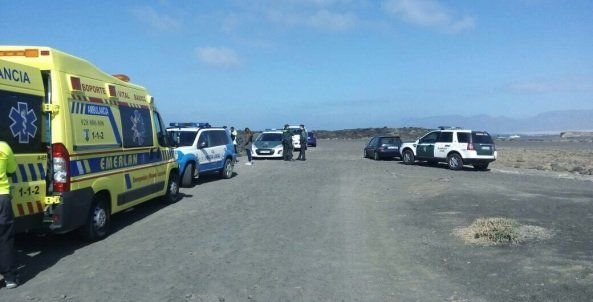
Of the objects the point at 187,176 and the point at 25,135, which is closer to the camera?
the point at 25,135

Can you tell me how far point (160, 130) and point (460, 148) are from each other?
15004 mm

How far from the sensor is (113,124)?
902 cm

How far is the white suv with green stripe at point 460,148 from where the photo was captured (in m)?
22.4

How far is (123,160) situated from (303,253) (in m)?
3.98

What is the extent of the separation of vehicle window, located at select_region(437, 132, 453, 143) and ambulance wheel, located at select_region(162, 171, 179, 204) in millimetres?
14456

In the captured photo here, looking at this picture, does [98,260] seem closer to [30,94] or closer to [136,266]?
[136,266]

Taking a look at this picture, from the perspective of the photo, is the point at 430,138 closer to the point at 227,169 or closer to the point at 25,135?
the point at 227,169

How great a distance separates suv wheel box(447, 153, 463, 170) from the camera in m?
22.7

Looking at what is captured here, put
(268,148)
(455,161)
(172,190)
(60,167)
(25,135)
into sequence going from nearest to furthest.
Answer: (25,135) → (60,167) → (172,190) → (455,161) → (268,148)

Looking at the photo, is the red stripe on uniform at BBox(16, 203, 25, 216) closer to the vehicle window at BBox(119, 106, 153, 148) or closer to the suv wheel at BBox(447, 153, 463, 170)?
the vehicle window at BBox(119, 106, 153, 148)

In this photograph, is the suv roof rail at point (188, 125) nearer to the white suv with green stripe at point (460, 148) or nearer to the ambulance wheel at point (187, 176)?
the ambulance wheel at point (187, 176)

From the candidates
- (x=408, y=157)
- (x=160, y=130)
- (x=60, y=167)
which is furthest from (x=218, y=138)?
(x=408, y=157)

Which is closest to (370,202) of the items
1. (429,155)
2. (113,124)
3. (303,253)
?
(303,253)

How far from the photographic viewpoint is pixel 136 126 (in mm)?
10117
